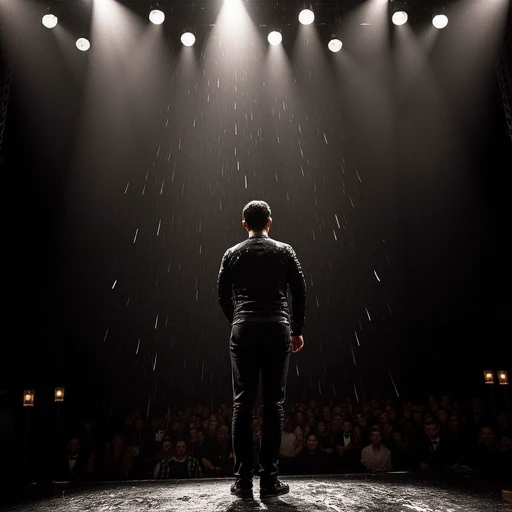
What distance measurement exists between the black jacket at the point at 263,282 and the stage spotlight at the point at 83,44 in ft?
17.1

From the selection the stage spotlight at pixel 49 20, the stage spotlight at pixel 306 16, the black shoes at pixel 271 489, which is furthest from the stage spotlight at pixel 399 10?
the black shoes at pixel 271 489

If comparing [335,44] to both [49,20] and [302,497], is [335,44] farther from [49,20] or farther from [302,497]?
[302,497]

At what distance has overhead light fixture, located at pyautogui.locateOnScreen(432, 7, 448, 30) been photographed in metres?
5.79

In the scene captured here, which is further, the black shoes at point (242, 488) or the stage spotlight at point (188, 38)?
the stage spotlight at point (188, 38)

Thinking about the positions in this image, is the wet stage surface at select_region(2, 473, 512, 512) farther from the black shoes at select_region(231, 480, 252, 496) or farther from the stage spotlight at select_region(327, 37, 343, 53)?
the stage spotlight at select_region(327, 37, 343, 53)

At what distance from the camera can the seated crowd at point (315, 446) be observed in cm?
486

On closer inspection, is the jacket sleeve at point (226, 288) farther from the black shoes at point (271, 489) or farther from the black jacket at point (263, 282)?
the black shoes at point (271, 489)

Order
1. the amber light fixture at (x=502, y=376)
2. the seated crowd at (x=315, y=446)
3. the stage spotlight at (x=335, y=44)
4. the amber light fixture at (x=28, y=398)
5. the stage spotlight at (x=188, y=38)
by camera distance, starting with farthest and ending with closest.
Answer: the amber light fixture at (x=502, y=376) → the amber light fixture at (x=28, y=398) → the stage spotlight at (x=335, y=44) → the stage spotlight at (x=188, y=38) → the seated crowd at (x=315, y=446)

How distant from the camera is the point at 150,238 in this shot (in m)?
9.91

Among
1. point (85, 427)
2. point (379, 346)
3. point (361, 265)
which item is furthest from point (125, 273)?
point (379, 346)

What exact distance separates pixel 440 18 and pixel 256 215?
515 centimetres

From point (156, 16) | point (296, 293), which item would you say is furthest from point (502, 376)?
point (156, 16)

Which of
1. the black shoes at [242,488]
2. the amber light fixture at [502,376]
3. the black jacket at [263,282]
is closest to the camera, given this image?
the black shoes at [242,488]

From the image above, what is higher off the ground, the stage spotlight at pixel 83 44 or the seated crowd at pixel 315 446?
the stage spotlight at pixel 83 44
